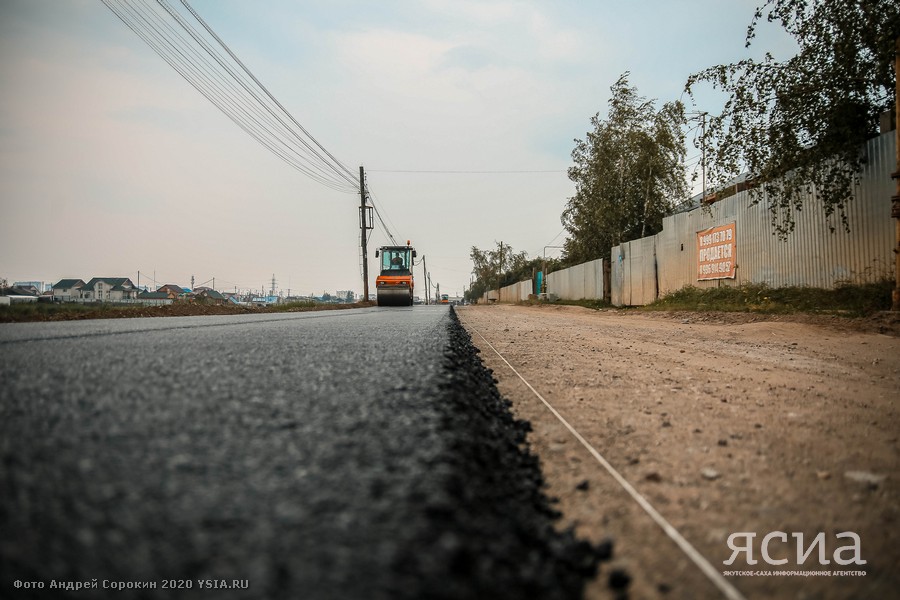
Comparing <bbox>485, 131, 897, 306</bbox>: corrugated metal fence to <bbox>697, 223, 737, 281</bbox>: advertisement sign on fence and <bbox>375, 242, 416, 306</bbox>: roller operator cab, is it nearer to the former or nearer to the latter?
<bbox>697, 223, 737, 281</bbox>: advertisement sign on fence

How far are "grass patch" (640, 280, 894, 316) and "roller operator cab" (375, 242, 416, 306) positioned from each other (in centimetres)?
1254

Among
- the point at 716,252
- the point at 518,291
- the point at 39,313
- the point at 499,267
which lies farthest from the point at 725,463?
the point at 499,267

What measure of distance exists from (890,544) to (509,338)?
603 centimetres

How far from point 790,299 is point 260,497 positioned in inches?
467

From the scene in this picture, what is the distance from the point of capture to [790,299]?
32.7 feet

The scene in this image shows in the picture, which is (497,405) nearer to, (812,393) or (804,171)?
(812,393)

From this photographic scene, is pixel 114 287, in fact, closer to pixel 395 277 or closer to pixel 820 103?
pixel 395 277

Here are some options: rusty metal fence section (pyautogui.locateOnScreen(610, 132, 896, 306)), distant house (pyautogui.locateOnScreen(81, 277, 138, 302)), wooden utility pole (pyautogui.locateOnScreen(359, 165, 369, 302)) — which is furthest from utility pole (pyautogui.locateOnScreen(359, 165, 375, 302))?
distant house (pyautogui.locateOnScreen(81, 277, 138, 302))

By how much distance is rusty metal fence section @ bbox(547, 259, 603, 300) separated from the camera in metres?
25.1

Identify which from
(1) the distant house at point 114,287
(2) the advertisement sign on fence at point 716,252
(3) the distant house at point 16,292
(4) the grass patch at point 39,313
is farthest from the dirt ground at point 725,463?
(1) the distant house at point 114,287

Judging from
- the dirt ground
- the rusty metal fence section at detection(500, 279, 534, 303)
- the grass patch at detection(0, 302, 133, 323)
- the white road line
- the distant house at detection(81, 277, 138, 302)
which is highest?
the distant house at detection(81, 277, 138, 302)

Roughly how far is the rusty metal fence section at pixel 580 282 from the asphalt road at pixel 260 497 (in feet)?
79.7

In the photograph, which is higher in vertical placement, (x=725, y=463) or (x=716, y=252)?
(x=716, y=252)

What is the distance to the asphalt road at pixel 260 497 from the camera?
1.67ft
